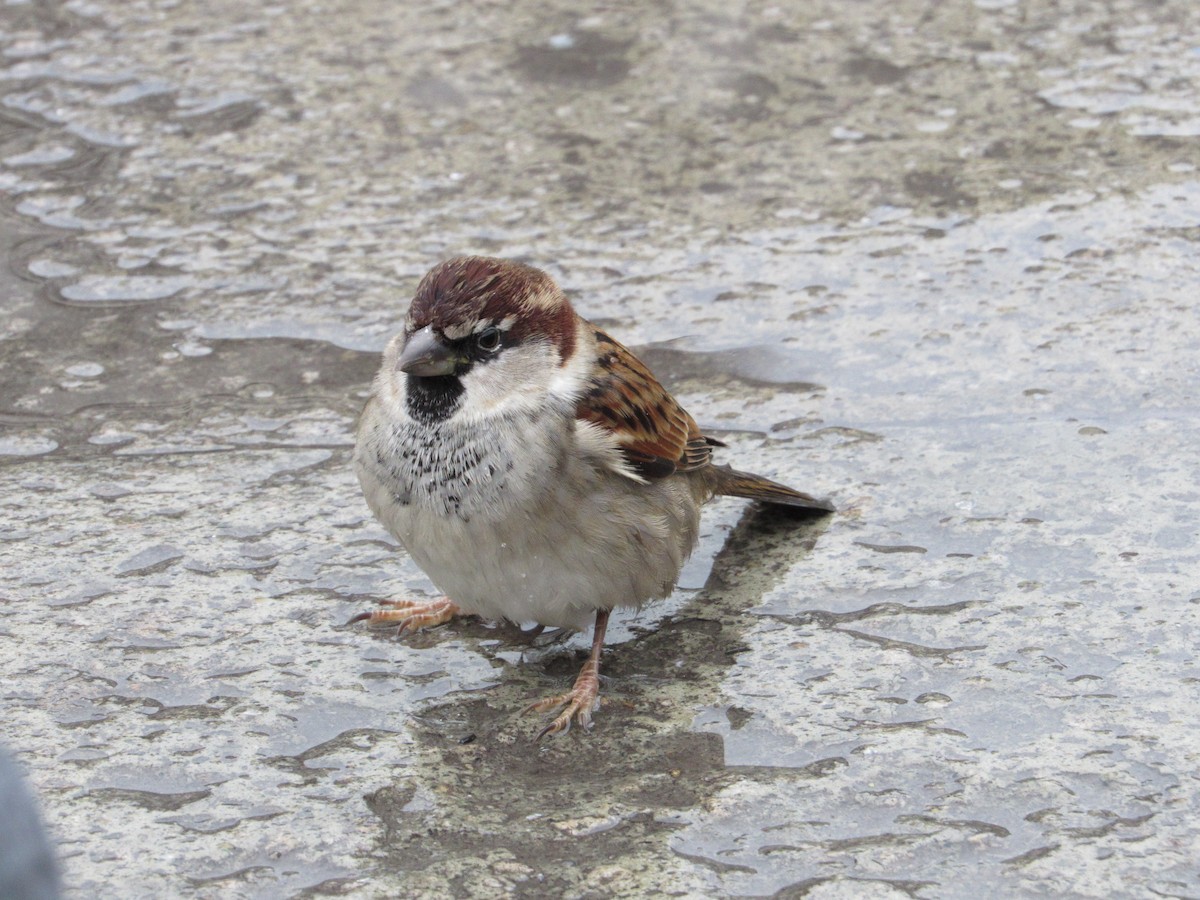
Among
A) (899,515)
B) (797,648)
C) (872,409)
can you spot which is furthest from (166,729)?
(872,409)

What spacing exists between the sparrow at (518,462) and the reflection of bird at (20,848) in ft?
6.46

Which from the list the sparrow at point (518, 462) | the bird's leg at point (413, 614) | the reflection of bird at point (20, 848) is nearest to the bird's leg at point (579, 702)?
the sparrow at point (518, 462)

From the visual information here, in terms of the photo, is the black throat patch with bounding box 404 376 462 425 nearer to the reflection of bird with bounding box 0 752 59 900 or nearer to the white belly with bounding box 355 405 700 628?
the white belly with bounding box 355 405 700 628

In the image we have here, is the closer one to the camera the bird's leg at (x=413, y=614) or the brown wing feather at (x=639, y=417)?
the brown wing feather at (x=639, y=417)

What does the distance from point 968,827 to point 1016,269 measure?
2.53 m

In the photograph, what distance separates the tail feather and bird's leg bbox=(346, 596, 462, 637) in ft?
2.37

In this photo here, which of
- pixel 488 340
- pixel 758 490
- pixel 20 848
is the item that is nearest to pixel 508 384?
pixel 488 340

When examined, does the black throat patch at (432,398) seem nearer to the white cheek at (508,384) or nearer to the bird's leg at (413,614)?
the white cheek at (508,384)

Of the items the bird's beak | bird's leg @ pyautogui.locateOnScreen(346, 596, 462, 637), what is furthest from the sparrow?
bird's leg @ pyautogui.locateOnScreen(346, 596, 462, 637)

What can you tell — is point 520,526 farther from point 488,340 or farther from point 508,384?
point 488,340

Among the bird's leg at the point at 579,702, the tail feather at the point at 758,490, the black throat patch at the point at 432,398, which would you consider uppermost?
the black throat patch at the point at 432,398

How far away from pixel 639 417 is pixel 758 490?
50 cm

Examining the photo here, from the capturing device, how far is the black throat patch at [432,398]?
3240 millimetres

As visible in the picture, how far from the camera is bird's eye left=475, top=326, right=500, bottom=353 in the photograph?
3295mm
